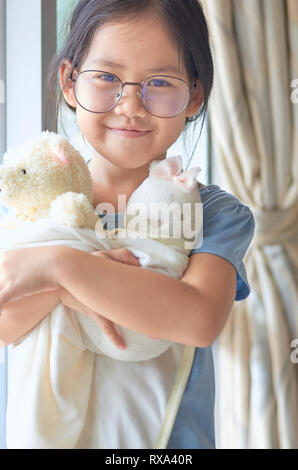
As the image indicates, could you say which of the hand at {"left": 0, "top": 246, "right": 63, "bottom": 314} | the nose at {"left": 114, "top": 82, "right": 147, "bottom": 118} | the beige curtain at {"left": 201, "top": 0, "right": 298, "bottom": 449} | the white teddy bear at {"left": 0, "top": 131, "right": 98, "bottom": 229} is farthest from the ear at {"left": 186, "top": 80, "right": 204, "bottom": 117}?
the beige curtain at {"left": 201, "top": 0, "right": 298, "bottom": 449}

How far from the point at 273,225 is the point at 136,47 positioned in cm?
99

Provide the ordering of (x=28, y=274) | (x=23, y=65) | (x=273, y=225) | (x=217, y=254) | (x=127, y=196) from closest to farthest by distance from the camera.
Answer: (x=28, y=274) → (x=217, y=254) → (x=127, y=196) → (x=23, y=65) → (x=273, y=225)

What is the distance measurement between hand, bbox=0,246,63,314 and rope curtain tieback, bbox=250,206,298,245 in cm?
108

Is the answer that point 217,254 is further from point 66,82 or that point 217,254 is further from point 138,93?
point 66,82

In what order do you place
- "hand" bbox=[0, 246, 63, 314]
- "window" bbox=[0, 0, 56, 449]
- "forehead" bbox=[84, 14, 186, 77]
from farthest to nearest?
"window" bbox=[0, 0, 56, 449] < "forehead" bbox=[84, 14, 186, 77] < "hand" bbox=[0, 246, 63, 314]

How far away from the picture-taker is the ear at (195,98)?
87 centimetres

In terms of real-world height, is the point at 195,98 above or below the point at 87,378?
above

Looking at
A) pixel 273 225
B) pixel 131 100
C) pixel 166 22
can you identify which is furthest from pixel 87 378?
pixel 273 225

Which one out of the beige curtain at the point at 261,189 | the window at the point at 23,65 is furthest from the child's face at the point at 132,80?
the beige curtain at the point at 261,189

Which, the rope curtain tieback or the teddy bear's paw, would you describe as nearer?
the teddy bear's paw

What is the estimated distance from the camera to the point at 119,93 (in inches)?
30.7

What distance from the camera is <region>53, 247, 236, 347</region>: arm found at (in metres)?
0.63

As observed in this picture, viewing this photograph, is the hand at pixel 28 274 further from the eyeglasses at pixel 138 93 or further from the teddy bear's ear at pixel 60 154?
the eyeglasses at pixel 138 93

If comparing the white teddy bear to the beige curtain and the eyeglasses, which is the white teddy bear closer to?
the eyeglasses
